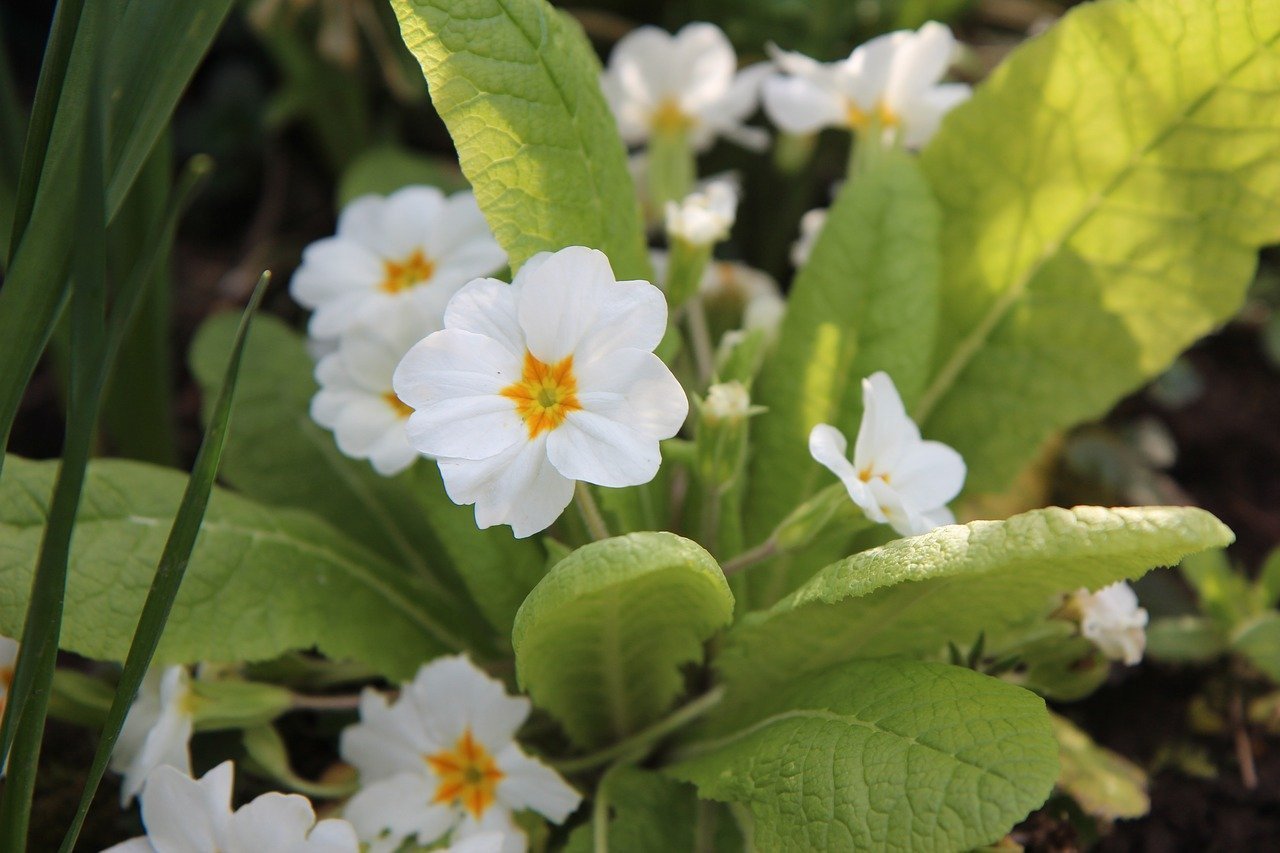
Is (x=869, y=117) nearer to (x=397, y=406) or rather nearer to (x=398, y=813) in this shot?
(x=397, y=406)

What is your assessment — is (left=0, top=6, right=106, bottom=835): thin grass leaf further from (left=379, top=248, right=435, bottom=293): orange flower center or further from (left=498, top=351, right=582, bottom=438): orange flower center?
(left=379, top=248, right=435, bottom=293): orange flower center

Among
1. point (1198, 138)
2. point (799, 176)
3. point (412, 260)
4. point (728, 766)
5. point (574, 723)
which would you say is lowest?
point (574, 723)

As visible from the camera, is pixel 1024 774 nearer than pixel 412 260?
Yes

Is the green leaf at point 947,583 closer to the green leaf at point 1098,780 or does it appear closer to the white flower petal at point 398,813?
the green leaf at point 1098,780

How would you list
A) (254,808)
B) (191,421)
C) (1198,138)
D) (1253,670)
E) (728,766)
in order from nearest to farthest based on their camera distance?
(254,808), (728,766), (1198,138), (1253,670), (191,421)

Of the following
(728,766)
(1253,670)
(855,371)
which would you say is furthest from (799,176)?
(728,766)

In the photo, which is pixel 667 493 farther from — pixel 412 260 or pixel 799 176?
pixel 799 176
